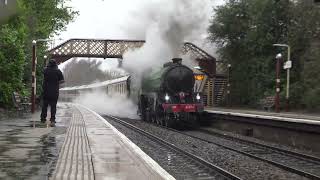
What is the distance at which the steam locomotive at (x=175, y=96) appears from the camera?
84.2 feet

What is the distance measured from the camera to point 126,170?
866 centimetres

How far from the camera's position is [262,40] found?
5384 centimetres

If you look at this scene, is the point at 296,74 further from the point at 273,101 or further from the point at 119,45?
the point at 119,45

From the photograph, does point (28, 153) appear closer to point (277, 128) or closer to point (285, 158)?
point (285, 158)

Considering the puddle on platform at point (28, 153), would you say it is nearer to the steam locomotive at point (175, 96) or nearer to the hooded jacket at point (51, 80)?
the hooded jacket at point (51, 80)

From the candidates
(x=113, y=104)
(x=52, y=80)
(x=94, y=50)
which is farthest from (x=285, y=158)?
(x=94, y=50)

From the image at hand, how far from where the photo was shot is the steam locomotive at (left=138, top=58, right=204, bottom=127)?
25672mm

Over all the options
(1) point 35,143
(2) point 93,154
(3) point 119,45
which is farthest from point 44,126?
(3) point 119,45

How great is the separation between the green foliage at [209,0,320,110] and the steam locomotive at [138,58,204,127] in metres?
19.0

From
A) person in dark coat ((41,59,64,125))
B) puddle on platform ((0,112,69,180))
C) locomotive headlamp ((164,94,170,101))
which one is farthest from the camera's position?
locomotive headlamp ((164,94,170,101))

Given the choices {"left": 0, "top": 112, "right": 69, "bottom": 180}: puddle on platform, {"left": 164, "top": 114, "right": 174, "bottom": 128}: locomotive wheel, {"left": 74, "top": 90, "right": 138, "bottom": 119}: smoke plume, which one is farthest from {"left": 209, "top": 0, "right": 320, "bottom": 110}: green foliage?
{"left": 0, "top": 112, "right": 69, "bottom": 180}: puddle on platform

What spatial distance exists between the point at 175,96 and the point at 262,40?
29.6m

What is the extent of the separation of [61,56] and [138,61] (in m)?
31.9

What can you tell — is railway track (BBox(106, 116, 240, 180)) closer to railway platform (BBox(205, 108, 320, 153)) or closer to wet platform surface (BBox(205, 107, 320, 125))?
railway platform (BBox(205, 108, 320, 153))
